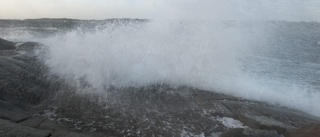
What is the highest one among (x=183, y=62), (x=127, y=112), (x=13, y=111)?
(x=183, y=62)

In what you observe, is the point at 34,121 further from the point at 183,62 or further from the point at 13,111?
the point at 183,62

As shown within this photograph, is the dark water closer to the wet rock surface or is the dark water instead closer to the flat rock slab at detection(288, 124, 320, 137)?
the wet rock surface

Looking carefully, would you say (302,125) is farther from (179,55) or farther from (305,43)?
(305,43)

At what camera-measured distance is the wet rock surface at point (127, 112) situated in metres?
5.27

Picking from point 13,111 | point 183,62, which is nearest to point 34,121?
point 13,111

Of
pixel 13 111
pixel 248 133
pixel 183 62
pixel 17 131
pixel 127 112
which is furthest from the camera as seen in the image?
pixel 183 62

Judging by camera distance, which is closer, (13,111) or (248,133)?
(248,133)

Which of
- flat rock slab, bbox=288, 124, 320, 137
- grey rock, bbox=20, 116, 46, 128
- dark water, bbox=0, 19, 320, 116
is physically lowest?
grey rock, bbox=20, 116, 46, 128

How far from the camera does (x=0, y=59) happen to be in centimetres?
706

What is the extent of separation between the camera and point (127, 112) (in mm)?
6195

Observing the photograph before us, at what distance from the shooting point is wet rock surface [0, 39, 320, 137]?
5.27 metres

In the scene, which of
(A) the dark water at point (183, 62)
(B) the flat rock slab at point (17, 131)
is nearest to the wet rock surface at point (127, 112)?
(B) the flat rock slab at point (17, 131)

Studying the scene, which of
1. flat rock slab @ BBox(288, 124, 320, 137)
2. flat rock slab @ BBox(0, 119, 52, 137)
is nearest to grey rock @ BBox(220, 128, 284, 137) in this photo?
flat rock slab @ BBox(288, 124, 320, 137)

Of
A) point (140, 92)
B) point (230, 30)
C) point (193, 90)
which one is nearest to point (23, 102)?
point (140, 92)
